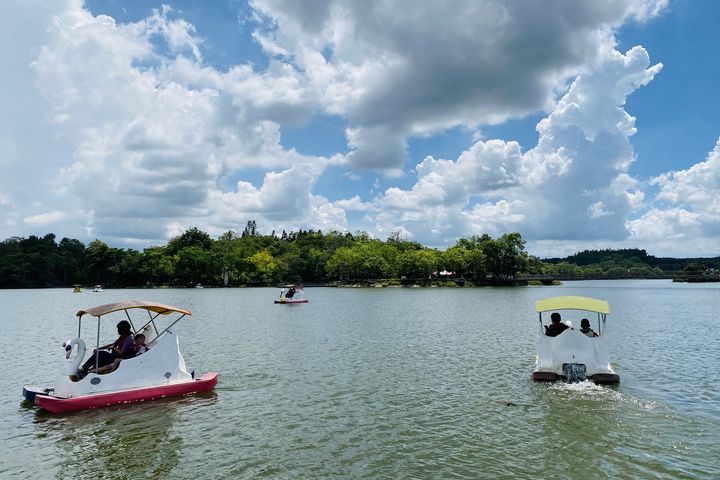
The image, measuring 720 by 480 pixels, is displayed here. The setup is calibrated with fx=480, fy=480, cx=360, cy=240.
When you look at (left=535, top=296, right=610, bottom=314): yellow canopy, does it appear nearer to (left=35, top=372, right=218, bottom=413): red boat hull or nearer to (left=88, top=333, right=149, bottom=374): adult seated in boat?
(left=35, top=372, right=218, bottom=413): red boat hull

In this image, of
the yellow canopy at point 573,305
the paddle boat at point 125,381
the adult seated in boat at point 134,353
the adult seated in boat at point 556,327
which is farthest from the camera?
the yellow canopy at point 573,305

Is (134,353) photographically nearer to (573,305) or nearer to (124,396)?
(124,396)

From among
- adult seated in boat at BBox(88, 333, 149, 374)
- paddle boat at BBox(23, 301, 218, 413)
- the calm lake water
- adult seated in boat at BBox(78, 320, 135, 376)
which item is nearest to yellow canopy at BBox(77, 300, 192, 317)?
paddle boat at BBox(23, 301, 218, 413)

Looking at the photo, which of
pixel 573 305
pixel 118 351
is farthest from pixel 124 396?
pixel 573 305

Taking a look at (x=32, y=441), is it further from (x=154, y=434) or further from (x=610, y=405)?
(x=610, y=405)

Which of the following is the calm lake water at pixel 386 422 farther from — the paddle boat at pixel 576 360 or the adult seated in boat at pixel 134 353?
the adult seated in boat at pixel 134 353

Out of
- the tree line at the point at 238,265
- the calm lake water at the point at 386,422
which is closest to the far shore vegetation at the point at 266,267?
the tree line at the point at 238,265

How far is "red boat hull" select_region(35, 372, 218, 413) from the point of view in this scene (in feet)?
55.0

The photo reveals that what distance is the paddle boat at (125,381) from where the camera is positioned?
17.2 metres

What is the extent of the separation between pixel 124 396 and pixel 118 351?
2.05m

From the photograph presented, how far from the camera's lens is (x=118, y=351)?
19.1 meters

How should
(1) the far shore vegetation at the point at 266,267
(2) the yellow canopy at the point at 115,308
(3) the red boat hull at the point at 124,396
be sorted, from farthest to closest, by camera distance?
(1) the far shore vegetation at the point at 266,267, (2) the yellow canopy at the point at 115,308, (3) the red boat hull at the point at 124,396

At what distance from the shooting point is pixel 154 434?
1484 centimetres

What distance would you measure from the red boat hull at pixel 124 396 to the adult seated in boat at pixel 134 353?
99 cm
